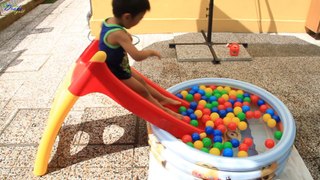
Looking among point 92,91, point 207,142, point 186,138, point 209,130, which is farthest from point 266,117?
point 92,91

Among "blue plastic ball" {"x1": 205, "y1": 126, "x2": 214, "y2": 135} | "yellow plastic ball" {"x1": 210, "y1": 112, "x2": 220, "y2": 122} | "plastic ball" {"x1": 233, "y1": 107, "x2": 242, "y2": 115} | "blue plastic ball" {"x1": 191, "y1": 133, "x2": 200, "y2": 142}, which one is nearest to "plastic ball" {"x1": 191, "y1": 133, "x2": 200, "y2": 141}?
"blue plastic ball" {"x1": 191, "y1": 133, "x2": 200, "y2": 142}

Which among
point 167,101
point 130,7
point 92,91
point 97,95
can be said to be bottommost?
point 97,95

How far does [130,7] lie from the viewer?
2041 mm

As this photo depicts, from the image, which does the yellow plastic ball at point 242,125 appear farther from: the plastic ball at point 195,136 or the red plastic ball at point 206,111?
the plastic ball at point 195,136

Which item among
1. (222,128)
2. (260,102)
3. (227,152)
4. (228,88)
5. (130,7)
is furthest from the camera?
(228,88)

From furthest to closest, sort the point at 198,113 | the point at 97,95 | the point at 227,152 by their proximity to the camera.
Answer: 1. the point at 97,95
2. the point at 198,113
3. the point at 227,152

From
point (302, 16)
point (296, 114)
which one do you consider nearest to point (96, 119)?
point (296, 114)

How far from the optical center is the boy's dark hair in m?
2.03

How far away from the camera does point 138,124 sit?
2791 mm

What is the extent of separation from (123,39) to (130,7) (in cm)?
23

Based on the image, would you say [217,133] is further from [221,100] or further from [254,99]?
[254,99]

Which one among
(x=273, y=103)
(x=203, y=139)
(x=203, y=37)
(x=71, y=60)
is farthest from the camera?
(x=203, y=37)

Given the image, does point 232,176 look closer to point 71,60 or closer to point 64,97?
point 64,97

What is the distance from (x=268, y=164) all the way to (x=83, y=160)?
1.43 metres
